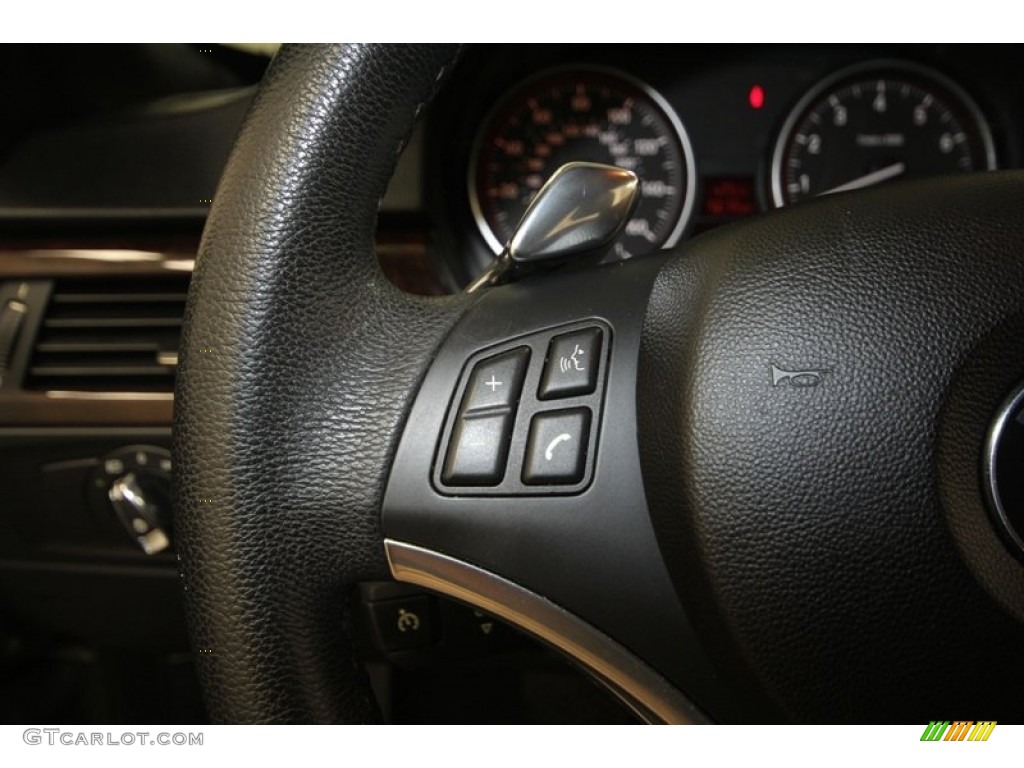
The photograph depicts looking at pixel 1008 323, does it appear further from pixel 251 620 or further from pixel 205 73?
pixel 205 73

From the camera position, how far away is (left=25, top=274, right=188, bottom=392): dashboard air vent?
81cm

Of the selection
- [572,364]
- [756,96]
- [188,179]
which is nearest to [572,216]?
[572,364]

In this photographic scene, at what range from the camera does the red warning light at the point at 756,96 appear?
971 millimetres

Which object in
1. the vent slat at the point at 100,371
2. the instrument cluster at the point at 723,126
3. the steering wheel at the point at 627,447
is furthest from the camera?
the instrument cluster at the point at 723,126

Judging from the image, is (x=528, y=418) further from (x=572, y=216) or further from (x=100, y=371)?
(x=100, y=371)

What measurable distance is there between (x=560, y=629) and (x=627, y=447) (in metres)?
0.10

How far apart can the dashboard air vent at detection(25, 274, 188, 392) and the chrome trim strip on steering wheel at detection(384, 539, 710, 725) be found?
0.43 metres

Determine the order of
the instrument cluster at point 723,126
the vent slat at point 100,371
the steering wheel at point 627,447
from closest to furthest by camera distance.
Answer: the steering wheel at point 627,447
the vent slat at point 100,371
the instrument cluster at point 723,126

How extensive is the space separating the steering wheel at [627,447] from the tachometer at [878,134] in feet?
1.72

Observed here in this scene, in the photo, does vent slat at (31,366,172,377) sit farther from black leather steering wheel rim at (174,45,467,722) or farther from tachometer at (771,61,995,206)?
tachometer at (771,61,995,206)

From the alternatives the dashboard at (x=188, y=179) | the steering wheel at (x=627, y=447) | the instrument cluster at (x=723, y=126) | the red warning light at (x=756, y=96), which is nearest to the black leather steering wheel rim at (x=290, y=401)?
the steering wheel at (x=627, y=447)

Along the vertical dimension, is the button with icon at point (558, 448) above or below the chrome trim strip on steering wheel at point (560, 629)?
above
